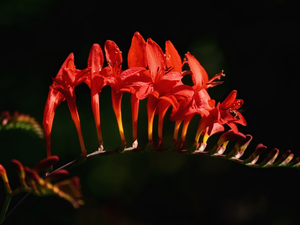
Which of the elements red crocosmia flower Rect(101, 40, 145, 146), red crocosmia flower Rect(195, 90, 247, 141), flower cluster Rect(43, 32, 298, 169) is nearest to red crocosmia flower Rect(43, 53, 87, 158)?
flower cluster Rect(43, 32, 298, 169)

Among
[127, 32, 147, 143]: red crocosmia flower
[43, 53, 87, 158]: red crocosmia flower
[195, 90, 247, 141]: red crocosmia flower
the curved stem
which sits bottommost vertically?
the curved stem

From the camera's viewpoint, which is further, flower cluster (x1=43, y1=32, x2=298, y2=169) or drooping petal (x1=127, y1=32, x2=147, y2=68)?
drooping petal (x1=127, y1=32, x2=147, y2=68)

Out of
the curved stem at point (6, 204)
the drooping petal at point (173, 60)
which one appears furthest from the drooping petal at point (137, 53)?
the curved stem at point (6, 204)

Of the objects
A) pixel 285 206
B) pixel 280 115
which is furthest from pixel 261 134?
pixel 285 206

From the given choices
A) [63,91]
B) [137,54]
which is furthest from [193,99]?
[63,91]

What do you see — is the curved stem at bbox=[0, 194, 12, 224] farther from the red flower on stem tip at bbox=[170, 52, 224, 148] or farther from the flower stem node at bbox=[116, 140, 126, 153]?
the red flower on stem tip at bbox=[170, 52, 224, 148]

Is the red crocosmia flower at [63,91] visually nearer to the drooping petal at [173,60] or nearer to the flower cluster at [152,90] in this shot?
the flower cluster at [152,90]
